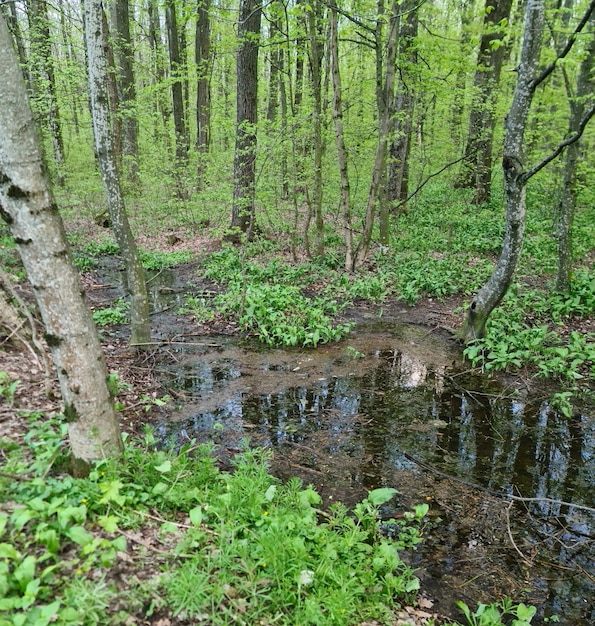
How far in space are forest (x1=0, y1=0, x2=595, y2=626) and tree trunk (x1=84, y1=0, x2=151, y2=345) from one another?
0.10 feet

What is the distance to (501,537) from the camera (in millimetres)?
3668

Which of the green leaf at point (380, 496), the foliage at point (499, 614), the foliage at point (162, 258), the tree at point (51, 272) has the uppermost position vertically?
the tree at point (51, 272)

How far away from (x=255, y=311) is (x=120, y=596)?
597 cm

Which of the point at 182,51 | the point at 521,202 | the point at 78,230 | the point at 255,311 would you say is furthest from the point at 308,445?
the point at 182,51

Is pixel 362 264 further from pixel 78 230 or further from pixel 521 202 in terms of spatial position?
pixel 78 230

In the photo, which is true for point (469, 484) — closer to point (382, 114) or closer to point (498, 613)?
point (498, 613)

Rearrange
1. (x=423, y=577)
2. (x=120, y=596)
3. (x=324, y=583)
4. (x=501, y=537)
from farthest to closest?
(x=501, y=537) < (x=423, y=577) < (x=324, y=583) < (x=120, y=596)

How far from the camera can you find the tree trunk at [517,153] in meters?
5.52

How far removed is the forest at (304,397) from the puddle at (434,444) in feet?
0.09

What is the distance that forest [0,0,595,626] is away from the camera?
253 cm

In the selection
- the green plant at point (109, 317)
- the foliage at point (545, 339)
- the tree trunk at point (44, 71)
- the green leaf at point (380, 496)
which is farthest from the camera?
the tree trunk at point (44, 71)

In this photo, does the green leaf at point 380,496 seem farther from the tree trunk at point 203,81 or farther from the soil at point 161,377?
the tree trunk at point 203,81

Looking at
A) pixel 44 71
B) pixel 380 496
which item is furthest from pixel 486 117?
pixel 44 71

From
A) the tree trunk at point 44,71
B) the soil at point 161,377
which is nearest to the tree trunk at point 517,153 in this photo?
the soil at point 161,377
